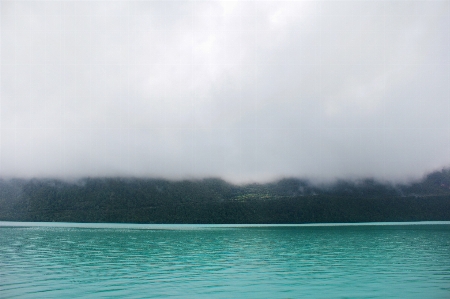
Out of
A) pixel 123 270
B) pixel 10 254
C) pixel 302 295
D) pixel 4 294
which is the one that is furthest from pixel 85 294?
pixel 10 254

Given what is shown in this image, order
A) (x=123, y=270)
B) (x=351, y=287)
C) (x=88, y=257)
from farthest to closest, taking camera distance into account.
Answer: (x=88, y=257) < (x=123, y=270) < (x=351, y=287)

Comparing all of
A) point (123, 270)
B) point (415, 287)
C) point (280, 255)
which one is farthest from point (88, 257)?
point (415, 287)

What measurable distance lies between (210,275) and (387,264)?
23.7 meters

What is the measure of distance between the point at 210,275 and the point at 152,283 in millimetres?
7203

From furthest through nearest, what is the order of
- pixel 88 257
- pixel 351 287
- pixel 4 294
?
1. pixel 88 257
2. pixel 351 287
3. pixel 4 294

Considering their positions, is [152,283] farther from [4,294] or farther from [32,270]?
[32,270]

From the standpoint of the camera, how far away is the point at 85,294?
3225 centimetres

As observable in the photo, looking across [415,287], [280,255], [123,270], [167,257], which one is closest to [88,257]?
[167,257]

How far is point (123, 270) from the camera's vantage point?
44750mm

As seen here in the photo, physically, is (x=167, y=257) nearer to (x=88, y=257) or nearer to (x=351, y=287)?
(x=88, y=257)

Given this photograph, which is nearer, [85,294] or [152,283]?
[85,294]

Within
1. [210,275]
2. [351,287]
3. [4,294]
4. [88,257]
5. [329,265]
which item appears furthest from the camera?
[88,257]

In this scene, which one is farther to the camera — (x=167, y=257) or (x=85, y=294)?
(x=167, y=257)

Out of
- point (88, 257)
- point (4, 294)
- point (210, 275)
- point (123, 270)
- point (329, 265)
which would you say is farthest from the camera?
point (88, 257)
